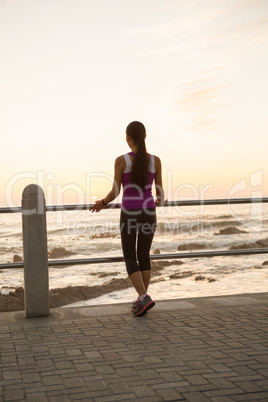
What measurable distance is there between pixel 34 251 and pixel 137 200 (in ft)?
3.73

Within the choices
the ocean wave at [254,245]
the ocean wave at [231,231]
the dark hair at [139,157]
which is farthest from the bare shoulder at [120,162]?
the ocean wave at [231,231]

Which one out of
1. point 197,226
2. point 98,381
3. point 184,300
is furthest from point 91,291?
point 197,226

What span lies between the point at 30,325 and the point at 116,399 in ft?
6.75

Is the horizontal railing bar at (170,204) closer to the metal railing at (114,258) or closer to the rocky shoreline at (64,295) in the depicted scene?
the metal railing at (114,258)

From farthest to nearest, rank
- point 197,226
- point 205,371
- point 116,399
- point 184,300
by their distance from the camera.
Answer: point 197,226, point 184,300, point 205,371, point 116,399

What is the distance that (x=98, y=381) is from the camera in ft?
11.0

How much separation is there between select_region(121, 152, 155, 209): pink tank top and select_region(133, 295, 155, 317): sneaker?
92 cm

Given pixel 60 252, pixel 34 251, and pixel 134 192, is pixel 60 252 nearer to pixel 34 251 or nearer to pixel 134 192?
pixel 34 251

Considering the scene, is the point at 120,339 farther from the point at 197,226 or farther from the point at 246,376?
the point at 197,226

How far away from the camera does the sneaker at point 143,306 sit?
16.8ft


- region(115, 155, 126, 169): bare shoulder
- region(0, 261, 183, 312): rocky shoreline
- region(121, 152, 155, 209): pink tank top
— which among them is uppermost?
region(115, 155, 126, 169): bare shoulder

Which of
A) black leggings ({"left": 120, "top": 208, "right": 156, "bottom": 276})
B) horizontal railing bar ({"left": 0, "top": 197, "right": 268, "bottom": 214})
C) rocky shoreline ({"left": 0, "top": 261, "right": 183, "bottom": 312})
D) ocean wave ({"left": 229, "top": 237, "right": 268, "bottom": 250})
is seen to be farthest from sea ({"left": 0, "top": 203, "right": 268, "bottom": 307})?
black leggings ({"left": 120, "top": 208, "right": 156, "bottom": 276})

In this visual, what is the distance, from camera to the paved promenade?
10.4 ft

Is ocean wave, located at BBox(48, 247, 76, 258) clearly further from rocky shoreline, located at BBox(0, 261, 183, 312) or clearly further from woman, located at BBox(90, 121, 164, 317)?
woman, located at BBox(90, 121, 164, 317)
